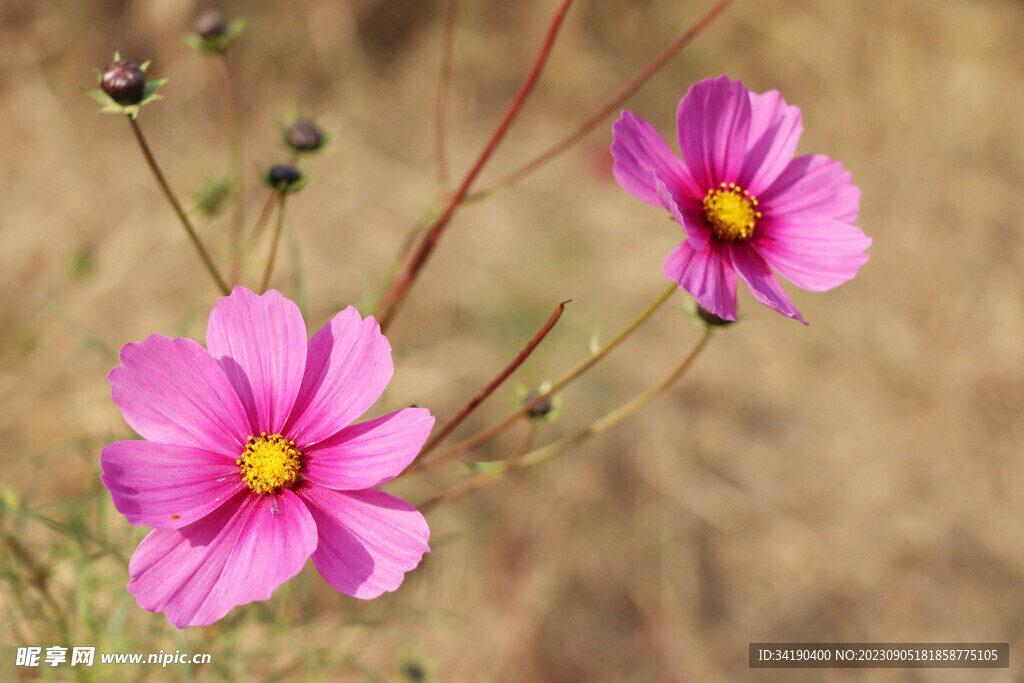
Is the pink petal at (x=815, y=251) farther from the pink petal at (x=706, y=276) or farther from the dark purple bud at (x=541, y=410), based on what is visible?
the dark purple bud at (x=541, y=410)

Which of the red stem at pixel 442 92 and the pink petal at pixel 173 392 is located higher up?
the red stem at pixel 442 92

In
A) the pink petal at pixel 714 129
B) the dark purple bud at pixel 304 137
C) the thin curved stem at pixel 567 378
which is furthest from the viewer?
the dark purple bud at pixel 304 137

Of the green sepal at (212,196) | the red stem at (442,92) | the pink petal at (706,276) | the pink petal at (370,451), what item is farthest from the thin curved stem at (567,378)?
the green sepal at (212,196)

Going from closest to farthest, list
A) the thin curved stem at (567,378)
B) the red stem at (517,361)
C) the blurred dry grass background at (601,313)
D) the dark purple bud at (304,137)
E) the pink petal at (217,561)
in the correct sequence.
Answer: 1. the red stem at (517,361)
2. the pink petal at (217,561)
3. the thin curved stem at (567,378)
4. the dark purple bud at (304,137)
5. the blurred dry grass background at (601,313)

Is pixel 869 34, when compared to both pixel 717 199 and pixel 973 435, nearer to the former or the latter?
pixel 973 435

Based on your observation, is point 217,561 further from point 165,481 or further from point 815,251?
point 815,251

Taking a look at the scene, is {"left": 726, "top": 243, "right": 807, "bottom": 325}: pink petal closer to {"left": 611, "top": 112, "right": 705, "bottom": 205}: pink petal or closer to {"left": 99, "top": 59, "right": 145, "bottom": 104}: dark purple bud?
{"left": 611, "top": 112, "right": 705, "bottom": 205}: pink petal

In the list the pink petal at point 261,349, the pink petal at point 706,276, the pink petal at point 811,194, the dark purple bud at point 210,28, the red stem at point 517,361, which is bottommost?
the red stem at point 517,361

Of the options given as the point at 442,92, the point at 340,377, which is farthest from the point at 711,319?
the point at 442,92

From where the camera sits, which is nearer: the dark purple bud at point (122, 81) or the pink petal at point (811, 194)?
the dark purple bud at point (122, 81)
